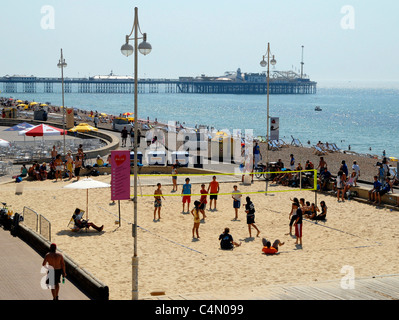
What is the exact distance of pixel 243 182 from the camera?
79.9 ft

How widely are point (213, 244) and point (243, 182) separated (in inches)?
339

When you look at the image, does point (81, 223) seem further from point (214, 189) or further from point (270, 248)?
point (270, 248)

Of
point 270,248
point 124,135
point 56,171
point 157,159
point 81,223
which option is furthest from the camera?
point 124,135

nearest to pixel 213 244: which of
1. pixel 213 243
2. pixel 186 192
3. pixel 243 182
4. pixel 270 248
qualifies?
pixel 213 243

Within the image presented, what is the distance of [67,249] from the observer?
15.0 meters

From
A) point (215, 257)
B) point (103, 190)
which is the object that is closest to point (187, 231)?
point (215, 257)

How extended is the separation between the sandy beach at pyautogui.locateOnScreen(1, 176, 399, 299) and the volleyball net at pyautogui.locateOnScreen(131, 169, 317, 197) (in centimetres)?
74

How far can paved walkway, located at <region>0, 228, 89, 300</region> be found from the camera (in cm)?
1125

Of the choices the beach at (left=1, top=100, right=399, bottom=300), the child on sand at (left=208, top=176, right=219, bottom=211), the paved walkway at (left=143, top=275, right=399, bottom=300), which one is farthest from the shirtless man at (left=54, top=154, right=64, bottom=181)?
the paved walkway at (left=143, top=275, right=399, bottom=300)

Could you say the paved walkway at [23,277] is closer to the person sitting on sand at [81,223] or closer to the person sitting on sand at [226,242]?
the person sitting on sand at [81,223]

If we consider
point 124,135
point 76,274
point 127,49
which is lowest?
point 76,274

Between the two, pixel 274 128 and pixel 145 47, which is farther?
pixel 274 128
